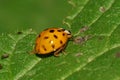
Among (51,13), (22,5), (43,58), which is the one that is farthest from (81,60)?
(22,5)

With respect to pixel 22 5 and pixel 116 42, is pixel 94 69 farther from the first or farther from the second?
pixel 22 5

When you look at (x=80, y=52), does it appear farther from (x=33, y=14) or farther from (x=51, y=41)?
(x=33, y=14)

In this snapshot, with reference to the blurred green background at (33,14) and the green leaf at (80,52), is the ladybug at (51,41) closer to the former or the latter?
the green leaf at (80,52)

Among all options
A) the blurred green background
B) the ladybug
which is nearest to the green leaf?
the ladybug

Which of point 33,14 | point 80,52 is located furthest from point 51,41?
point 33,14

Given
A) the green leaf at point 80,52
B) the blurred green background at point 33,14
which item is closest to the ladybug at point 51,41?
the green leaf at point 80,52

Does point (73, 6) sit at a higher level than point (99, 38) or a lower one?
higher

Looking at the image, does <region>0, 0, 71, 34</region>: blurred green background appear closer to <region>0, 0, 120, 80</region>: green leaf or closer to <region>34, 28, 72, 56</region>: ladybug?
<region>0, 0, 120, 80</region>: green leaf
